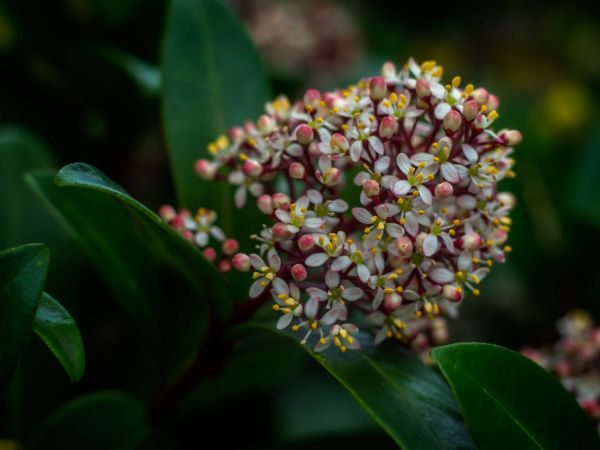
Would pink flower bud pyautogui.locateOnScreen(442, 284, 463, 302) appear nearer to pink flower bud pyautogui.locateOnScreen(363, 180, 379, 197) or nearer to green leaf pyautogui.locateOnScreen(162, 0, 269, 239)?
pink flower bud pyautogui.locateOnScreen(363, 180, 379, 197)

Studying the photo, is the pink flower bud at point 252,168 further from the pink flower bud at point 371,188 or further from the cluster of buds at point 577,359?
the cluster of buds at point 577,359

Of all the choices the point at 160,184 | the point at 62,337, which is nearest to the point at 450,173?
the point at 62,337

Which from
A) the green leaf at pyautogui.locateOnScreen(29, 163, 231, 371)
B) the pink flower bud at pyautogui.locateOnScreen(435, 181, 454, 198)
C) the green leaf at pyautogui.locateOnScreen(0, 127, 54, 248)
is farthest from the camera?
the green leaf at pyautogui.locateOnScreen(0, 127, 54, 248)

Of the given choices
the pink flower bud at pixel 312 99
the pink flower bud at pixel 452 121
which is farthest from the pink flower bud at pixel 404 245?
the pink flower bud at pixel 312 99

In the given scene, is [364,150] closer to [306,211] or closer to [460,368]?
[306,211]

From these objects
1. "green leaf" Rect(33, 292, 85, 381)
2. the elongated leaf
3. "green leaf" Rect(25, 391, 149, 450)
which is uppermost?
"green leaf" Rect(33, 292, 85, 381)

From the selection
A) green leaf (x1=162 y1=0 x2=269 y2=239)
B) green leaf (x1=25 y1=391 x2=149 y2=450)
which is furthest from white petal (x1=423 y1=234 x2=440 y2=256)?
green leaf (x1=25 y1=391 x2=149 y2=450)

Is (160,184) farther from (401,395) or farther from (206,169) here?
(401,395)
